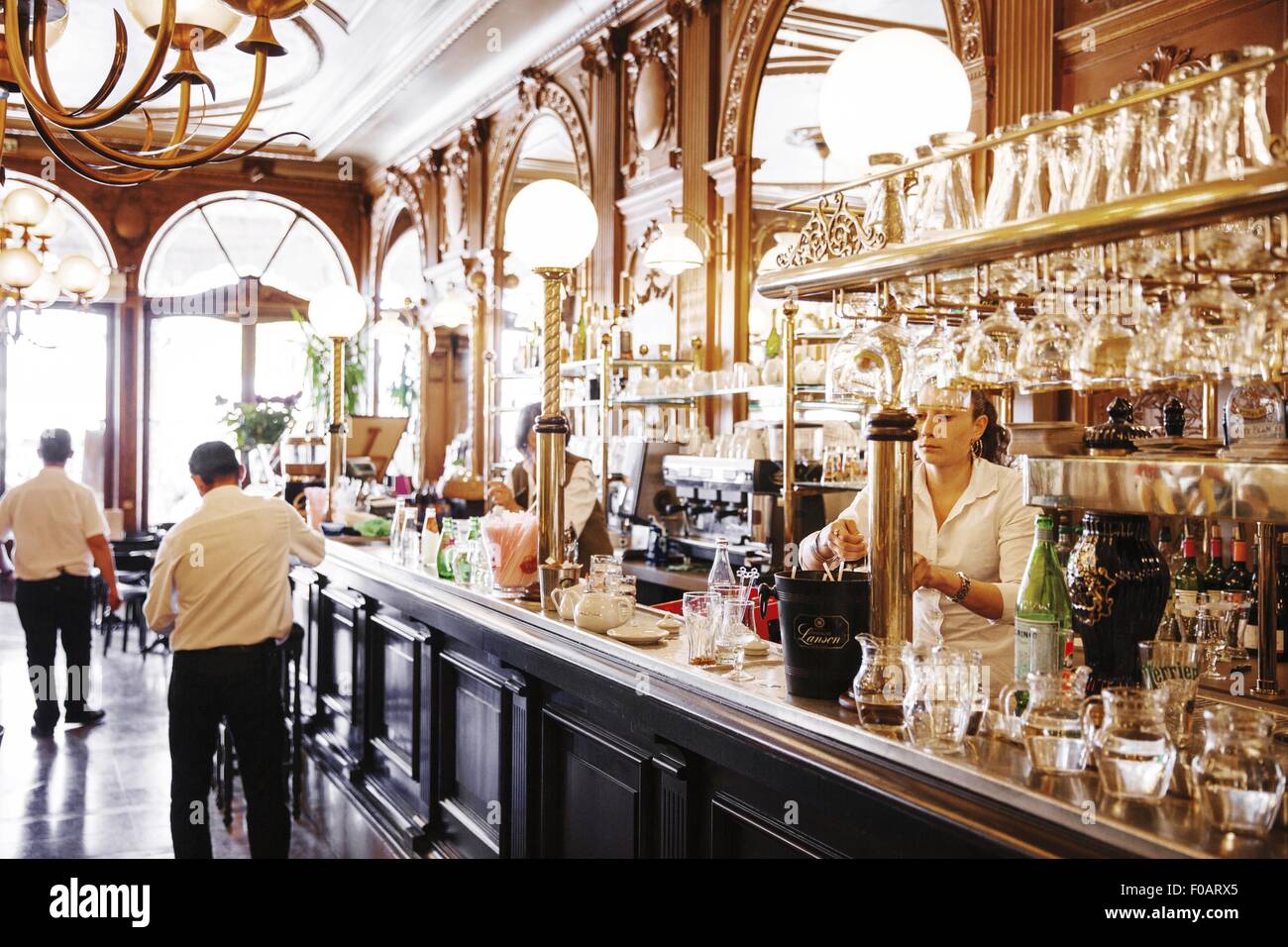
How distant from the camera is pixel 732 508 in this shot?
581 centimetres

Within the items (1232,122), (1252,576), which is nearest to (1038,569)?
(1232,122)

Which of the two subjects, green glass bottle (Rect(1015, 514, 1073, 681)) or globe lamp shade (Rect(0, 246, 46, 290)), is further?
globe lamp shade (Rect(0, 246, 46, 290))

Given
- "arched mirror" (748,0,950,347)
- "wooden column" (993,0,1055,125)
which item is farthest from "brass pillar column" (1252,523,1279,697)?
"arched mirror" (748,0,950,347)

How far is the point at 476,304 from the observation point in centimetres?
946

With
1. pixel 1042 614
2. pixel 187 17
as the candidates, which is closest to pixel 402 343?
pixel 187 17

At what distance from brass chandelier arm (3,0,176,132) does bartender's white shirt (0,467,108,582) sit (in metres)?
3.81

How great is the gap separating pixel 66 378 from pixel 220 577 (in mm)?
9033

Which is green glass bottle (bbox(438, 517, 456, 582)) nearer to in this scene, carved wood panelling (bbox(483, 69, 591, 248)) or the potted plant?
carved wood panelling (bbox(483, 69, 591, 248))

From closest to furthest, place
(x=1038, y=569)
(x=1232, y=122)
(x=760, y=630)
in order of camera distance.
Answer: (x=1232, y=122) → (x=1038, y=569) → (x=760, y=630)

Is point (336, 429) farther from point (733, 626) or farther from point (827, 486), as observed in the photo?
point (733, 626)

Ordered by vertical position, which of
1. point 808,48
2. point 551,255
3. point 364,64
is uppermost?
point 364,64

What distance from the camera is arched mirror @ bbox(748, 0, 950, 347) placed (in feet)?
22.2
